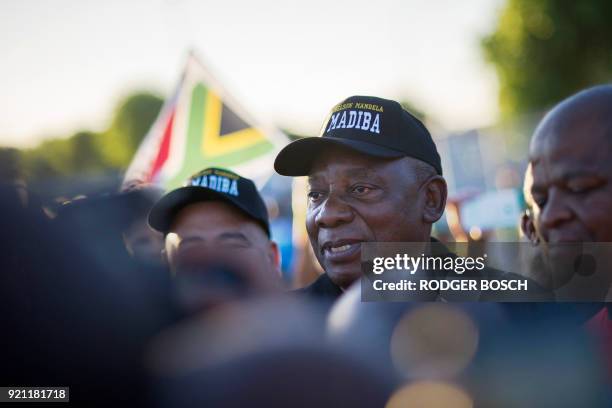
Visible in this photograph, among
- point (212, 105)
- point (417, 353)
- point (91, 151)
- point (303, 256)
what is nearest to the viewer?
point (417, 353)

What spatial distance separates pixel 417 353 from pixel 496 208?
4.64 metres

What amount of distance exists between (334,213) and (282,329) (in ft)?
5.02

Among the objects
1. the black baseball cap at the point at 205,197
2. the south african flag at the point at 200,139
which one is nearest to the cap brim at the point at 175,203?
the black baseball cap at the point at 205,197

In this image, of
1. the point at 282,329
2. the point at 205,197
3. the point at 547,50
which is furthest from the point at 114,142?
the point at 282,329

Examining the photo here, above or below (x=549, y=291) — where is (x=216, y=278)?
below

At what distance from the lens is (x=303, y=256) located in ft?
15.7

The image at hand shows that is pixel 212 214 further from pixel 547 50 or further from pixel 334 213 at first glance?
pixel 547 50

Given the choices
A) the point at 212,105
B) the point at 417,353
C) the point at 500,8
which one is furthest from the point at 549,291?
the point at 500,8

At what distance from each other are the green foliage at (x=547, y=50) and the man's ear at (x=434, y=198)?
24723mm

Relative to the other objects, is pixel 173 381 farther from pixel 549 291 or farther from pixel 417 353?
pixel 549 291

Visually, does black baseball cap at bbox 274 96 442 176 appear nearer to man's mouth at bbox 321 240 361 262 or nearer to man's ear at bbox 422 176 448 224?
man's ear at bbox 422 176 448 224

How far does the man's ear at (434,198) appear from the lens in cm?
224

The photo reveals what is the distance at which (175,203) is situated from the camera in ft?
9.52

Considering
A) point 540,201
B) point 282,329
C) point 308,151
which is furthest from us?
point 308,151
